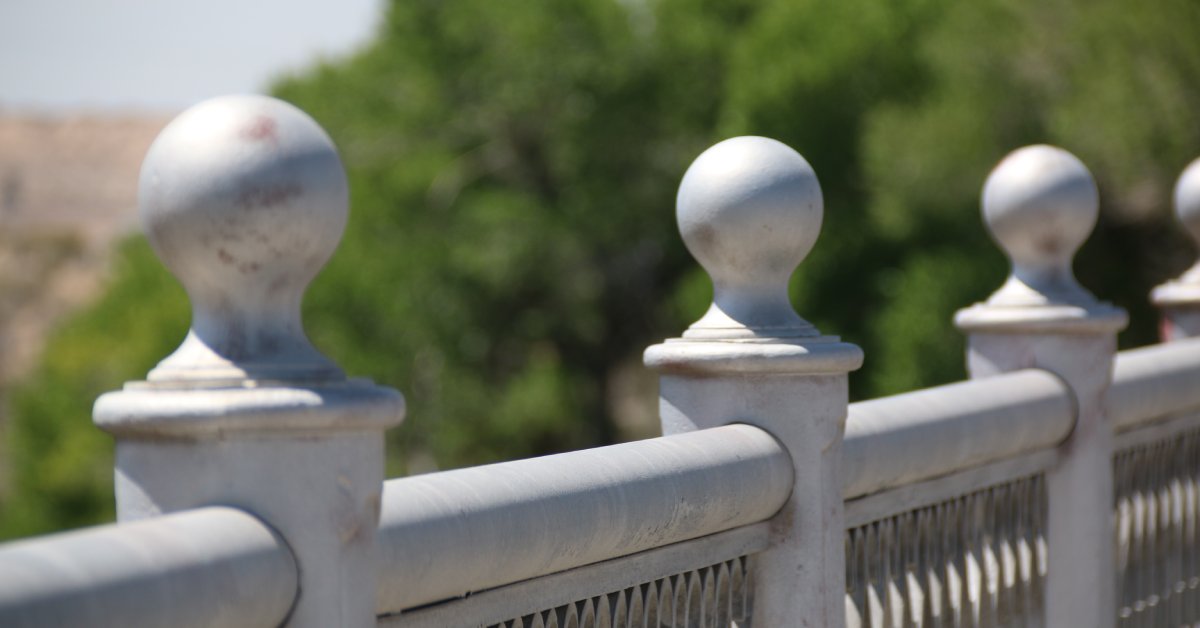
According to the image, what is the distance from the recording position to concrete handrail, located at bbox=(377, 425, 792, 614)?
1724mm

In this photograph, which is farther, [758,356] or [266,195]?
[758,356]

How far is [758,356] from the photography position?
2.56 meters

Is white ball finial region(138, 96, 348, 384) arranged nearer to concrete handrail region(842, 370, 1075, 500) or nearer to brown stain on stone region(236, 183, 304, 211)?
brown stain on stone region(236, 183, 304, 211)

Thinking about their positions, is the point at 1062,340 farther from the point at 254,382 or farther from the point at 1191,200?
the point at 254,382

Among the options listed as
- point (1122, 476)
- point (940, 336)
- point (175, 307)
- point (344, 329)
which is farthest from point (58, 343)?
point (1122, 476)

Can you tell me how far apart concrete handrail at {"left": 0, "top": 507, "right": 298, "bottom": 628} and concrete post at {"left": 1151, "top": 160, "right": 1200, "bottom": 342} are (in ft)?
15.9

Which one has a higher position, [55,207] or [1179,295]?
[1179,295]

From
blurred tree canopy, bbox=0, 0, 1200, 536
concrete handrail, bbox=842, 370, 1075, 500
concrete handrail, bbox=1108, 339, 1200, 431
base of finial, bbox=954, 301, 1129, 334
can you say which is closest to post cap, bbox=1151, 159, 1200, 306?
concrete handrail, bbox=1108, 339, 1200, 431

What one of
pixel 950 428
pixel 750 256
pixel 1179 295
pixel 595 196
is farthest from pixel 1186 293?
pixel 595 196

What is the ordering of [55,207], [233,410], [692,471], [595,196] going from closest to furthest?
[233,410] < [692,471] < [595,196] < [55,207]

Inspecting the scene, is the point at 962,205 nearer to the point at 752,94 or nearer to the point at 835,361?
the point at 752,94

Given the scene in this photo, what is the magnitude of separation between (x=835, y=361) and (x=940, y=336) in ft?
60.0

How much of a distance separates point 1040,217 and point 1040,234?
0.19 feet

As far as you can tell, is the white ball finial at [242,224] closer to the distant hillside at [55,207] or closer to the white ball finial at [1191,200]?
the white ball finial at [1191,200]
